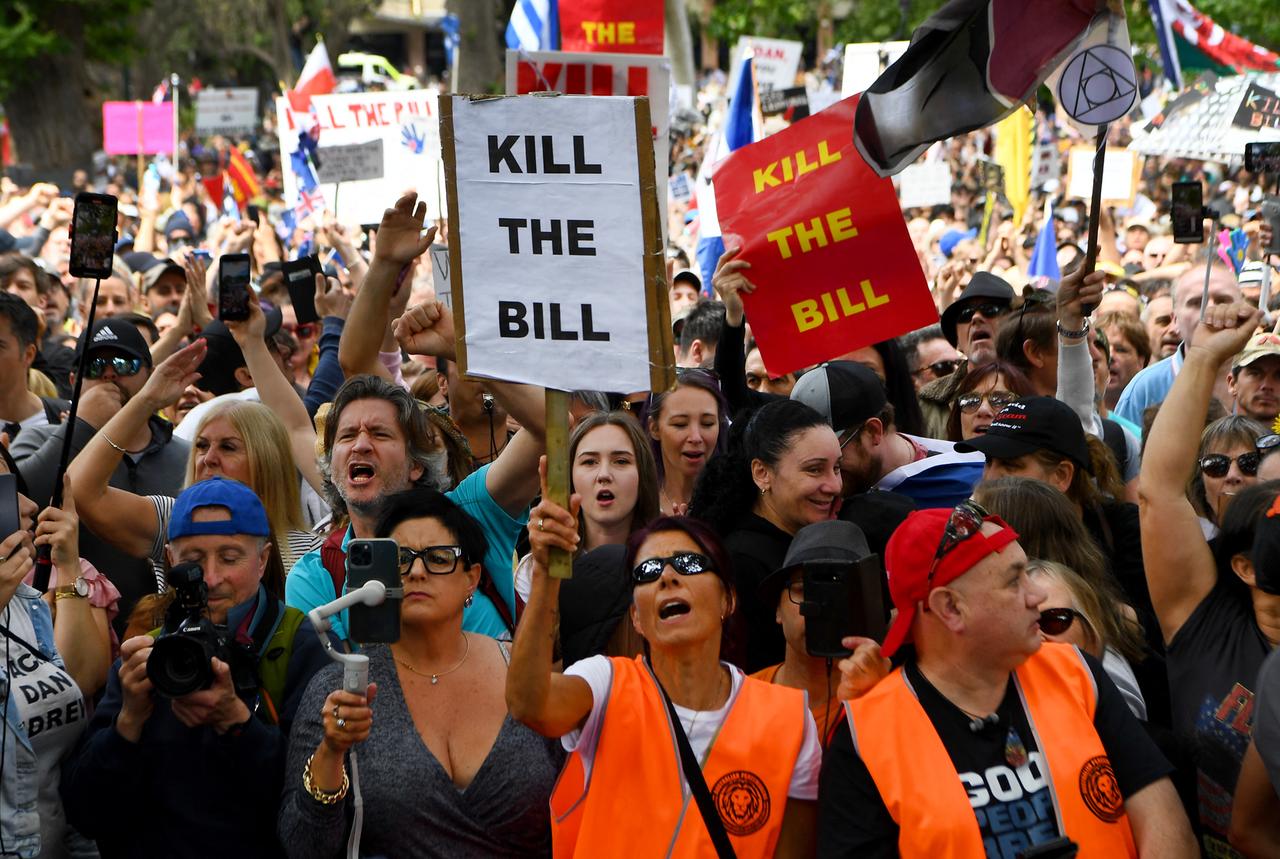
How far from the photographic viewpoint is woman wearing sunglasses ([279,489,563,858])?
12.8ft

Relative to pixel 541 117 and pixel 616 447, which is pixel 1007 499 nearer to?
pixel 616 447

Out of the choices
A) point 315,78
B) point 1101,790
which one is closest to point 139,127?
point 315,78

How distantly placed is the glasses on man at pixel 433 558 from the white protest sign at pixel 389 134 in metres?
8.81

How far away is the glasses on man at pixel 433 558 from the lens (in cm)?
420

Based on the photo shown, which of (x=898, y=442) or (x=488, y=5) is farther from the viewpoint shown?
(x=488, y=5)

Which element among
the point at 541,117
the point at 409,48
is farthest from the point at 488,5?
the point at 409,48

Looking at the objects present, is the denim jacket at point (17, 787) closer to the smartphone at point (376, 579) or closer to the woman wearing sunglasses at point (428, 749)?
the woman wearing sunglasses at point (428, 749)

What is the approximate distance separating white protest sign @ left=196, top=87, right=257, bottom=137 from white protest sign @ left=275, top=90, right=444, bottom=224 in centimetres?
916

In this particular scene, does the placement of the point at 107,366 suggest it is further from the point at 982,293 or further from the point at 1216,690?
the point at 1216,690

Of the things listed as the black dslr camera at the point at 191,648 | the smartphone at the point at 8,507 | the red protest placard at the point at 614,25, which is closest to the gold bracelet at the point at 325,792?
the black dslr camera at the point at 191,648

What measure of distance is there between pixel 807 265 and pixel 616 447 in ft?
3.32

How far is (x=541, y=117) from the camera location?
3.86 m

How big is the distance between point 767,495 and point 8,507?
2.12 m

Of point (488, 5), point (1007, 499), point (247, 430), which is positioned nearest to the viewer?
point (1007, 499)
